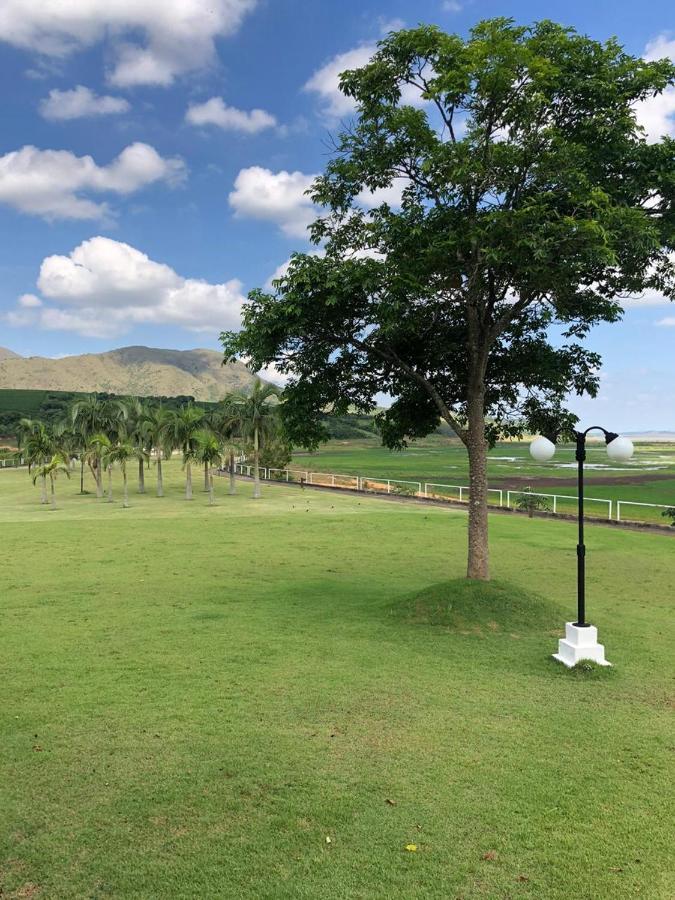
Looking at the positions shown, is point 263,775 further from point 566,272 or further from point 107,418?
point 107,418

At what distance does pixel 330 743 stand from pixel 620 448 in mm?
6222

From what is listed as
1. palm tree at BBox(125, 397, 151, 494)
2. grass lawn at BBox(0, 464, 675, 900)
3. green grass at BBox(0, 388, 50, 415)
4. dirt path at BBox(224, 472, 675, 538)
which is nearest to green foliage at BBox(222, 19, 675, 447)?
grass lawn at BBox(0, 464, 675, 900)

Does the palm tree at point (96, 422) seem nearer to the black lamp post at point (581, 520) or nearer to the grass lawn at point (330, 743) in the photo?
the grass lawn at point (330, 743)

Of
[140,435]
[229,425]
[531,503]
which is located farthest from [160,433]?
[531,503]

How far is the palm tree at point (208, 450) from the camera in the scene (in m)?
42.1

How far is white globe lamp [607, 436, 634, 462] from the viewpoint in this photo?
364 inches

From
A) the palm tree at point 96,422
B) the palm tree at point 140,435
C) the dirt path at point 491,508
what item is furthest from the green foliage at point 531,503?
the palm tree at point 96,422

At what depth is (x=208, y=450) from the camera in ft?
139

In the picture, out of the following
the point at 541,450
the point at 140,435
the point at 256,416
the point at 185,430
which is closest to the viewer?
the point at 541,450

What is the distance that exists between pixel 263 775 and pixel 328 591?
8726 mm

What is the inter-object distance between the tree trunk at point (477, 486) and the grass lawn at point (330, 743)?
0.62 meters

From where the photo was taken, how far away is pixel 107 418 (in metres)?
51.4

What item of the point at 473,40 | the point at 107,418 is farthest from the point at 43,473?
the point at 473,40

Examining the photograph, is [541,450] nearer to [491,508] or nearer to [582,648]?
[582,648]
